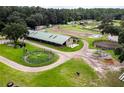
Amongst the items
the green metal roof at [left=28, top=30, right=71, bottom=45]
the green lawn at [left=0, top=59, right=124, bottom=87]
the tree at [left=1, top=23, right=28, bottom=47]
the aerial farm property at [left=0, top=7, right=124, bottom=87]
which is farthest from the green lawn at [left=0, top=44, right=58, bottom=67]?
the green metal roof at [left=28, top=30, right=71, bottom=45]

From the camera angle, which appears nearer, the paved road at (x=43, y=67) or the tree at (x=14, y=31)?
the paved road at (x=43, y=67)

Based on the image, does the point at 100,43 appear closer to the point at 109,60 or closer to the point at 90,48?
the point at 90,48

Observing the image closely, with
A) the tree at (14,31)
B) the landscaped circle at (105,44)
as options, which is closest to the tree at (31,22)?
the tree at (14,31)

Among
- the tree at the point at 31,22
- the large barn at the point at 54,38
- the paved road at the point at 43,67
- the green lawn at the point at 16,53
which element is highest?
the tree at the point at 31,22

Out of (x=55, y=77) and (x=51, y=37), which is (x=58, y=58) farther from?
(x=51, y=37)

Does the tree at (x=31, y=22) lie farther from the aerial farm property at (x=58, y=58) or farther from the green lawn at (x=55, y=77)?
the green lawn at (x=55, y=77)

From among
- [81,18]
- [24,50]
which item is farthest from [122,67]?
[81,18]
